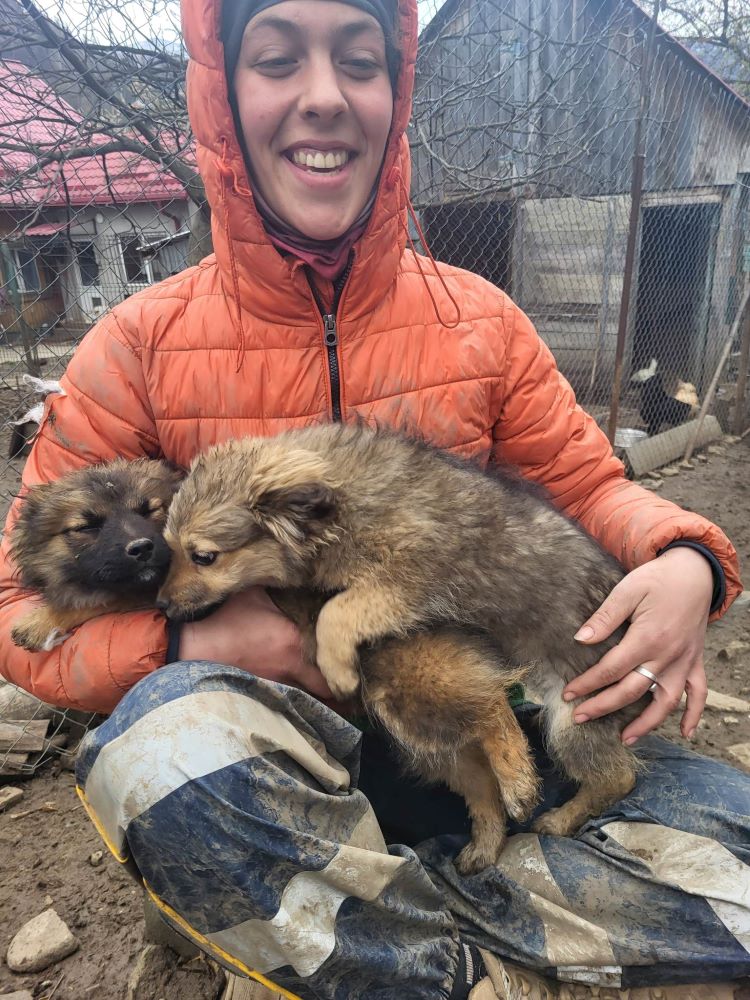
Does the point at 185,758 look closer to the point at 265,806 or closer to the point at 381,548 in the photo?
the point at 265,806

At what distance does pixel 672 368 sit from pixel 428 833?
10744 millimetres

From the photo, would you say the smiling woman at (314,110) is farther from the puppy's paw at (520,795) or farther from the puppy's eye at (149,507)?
the puppy's paw at (520,795)

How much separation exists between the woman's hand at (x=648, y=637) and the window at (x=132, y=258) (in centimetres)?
466

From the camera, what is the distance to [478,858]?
2.28 m

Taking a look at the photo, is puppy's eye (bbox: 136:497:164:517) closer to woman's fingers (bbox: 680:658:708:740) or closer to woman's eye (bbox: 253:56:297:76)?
woman's eye (bbox: 253:56:297:76)

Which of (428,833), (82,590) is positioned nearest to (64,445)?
(82,590)

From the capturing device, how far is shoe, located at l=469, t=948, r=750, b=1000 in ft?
6.84

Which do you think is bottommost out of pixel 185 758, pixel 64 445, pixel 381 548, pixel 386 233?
pixel 185 758

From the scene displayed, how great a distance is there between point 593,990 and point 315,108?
112 inches

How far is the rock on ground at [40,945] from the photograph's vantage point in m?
2.57

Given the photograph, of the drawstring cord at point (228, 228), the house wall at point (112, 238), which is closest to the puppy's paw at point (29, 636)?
the drawstring cord at point (228, 228)

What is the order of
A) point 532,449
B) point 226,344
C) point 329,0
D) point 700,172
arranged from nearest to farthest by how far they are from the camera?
point 329,0
point 226,344
point 532,449
point 700,172

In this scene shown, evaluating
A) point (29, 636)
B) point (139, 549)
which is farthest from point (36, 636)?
point (139, 549)

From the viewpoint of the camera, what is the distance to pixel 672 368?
1156 centimetres
